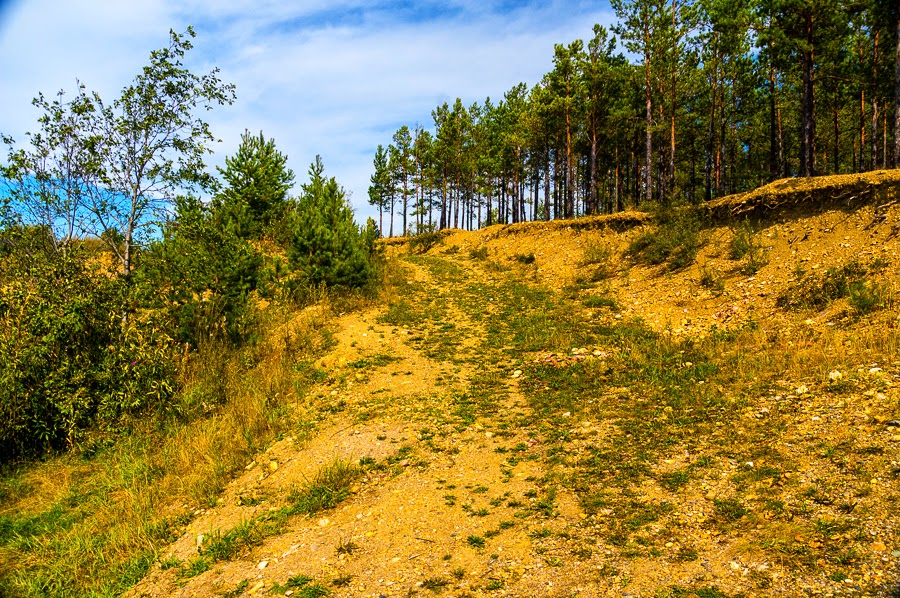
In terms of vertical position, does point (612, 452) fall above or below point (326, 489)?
above

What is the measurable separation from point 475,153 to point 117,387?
45.2m

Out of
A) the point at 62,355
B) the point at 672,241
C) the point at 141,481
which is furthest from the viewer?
the point at 672,241

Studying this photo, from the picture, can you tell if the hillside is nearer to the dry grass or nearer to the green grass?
the green grass

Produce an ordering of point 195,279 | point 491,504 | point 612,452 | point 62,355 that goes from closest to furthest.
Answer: point 491,504
point 612,452
point 62,355
point 195,279

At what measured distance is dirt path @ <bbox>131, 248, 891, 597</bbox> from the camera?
355 cm

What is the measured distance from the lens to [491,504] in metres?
4.78

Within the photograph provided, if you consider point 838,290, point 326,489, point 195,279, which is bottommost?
point 326,489

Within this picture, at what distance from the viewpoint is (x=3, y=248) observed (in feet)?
28.5

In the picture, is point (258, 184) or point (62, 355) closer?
point (62, 355)

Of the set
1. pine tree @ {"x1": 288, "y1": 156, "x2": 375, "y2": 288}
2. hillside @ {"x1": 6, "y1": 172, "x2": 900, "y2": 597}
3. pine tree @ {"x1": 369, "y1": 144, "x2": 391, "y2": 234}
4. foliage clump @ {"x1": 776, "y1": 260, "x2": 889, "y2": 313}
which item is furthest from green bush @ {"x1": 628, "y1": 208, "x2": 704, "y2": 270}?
pine tree @ {"x1": 369, "y1": 144, "x2": 391, "y2": 234}

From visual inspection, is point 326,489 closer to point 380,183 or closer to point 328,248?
point 328,248

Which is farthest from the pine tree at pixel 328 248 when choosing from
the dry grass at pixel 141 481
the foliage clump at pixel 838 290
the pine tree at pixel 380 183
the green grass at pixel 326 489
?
the pine tree at pixel 380 183

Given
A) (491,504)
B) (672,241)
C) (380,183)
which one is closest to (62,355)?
Result: (491,504)

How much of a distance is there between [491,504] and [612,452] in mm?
1803
